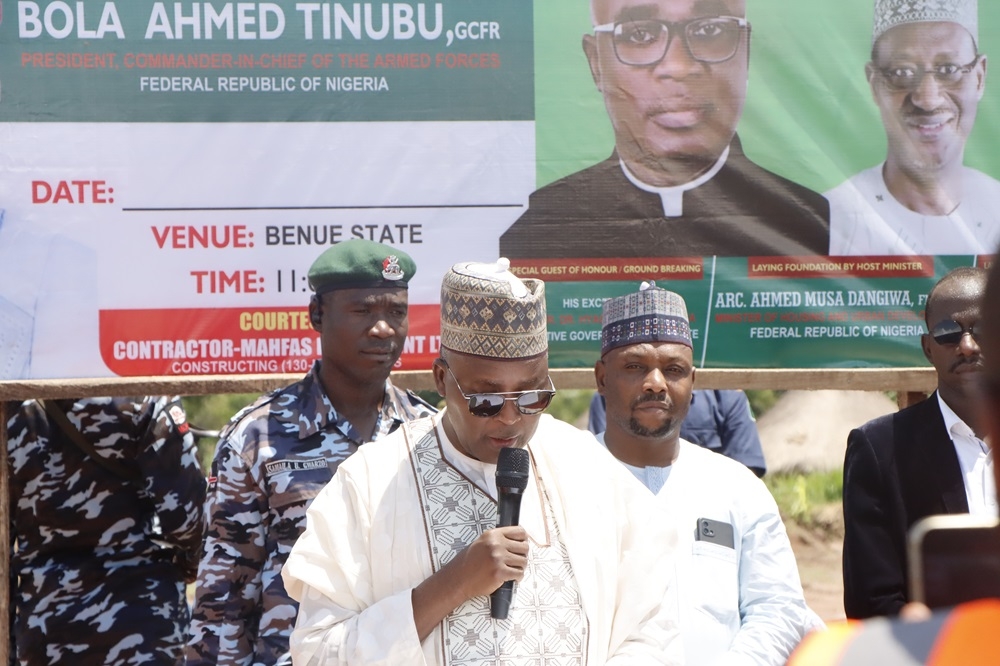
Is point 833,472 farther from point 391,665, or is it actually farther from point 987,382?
point 987,382

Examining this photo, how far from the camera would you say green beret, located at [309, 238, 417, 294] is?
13.6ft

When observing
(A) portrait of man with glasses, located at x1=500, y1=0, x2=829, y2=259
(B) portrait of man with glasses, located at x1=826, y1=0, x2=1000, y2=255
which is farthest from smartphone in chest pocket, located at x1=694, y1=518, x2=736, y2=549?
(B) portrait of man with glasses, located at x1=826, y1=0, x2=1000, y2=255

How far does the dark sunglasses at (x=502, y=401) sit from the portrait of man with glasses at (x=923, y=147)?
7.67 ft

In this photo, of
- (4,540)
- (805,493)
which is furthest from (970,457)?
(805,493)

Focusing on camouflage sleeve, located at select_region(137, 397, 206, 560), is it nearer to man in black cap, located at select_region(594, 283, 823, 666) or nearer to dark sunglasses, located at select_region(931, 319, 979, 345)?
man in black cap, located at select_region(594, 283, 823, 666)

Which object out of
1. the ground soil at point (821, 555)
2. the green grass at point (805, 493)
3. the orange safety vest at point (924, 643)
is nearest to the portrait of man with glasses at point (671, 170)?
the orange safety vest at point (924, 643)

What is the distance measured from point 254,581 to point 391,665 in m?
1.15

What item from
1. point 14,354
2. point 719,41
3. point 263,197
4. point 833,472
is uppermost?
point 719,41

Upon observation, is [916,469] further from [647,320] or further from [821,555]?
[821,555]

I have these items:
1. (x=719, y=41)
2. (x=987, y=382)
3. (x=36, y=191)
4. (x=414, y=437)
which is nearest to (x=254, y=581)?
(x=414, y=437)

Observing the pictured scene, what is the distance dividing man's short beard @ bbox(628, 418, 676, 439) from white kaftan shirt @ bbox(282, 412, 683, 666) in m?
0.90

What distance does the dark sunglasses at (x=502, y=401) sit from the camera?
292 cm

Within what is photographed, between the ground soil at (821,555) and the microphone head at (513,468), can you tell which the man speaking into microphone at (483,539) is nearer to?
the microphone head at (513,468)

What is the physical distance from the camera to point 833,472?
37.7ft
